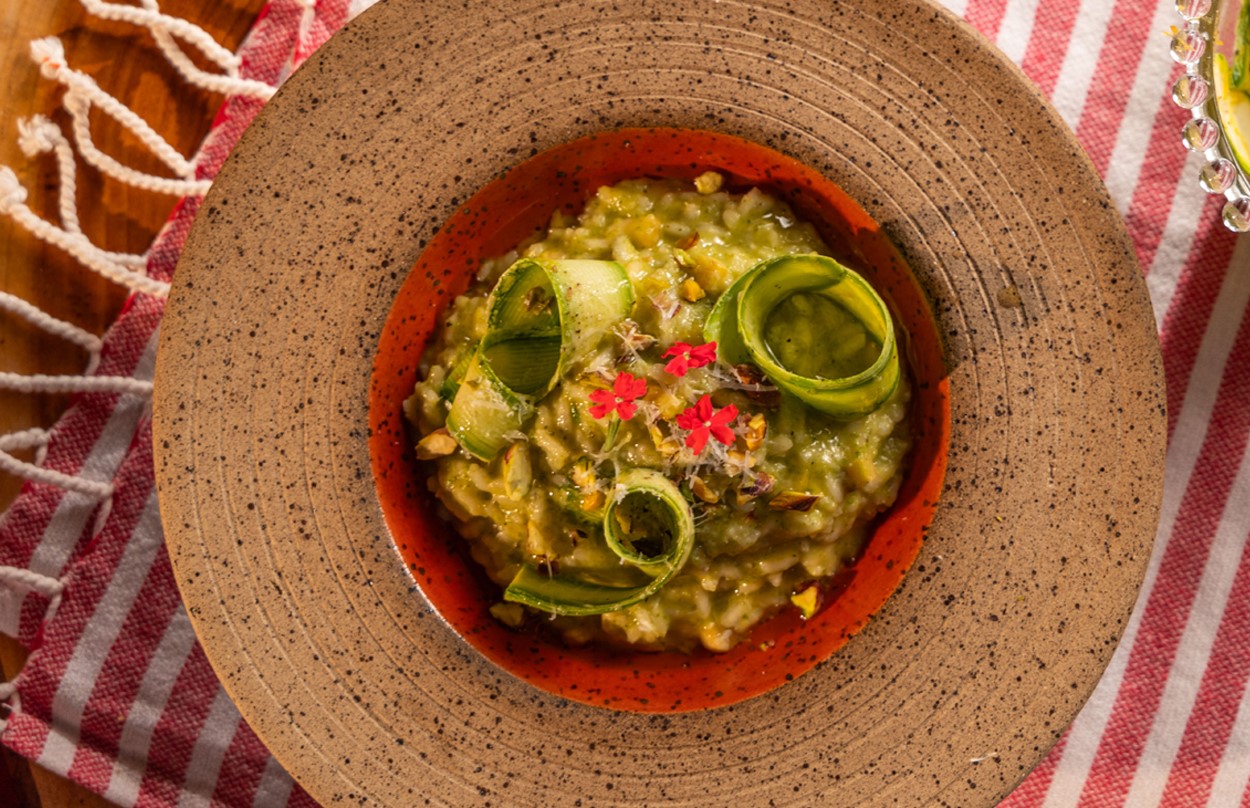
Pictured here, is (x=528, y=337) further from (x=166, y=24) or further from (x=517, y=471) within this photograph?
(x=166, y=24)

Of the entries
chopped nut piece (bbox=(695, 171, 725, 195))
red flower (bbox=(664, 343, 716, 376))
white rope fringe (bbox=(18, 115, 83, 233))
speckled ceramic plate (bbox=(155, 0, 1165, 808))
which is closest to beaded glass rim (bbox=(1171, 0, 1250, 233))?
speckled ceramic plate (bbox=(155, 0, 1165, 808))

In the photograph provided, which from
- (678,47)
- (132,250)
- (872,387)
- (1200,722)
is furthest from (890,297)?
(132,250)

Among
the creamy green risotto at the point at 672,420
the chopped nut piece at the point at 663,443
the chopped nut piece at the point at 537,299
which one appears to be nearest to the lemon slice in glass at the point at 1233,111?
the creamy green risotto at the point at 672,420

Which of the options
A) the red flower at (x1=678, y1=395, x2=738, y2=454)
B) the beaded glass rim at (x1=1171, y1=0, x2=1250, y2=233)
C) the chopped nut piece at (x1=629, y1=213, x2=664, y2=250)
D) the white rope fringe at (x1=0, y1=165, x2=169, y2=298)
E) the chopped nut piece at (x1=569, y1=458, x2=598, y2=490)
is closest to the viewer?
the red flower at (x1=678, y1=395, x2=738, y2=454)

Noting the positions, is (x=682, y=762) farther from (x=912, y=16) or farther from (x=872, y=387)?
(x=912, y=16)

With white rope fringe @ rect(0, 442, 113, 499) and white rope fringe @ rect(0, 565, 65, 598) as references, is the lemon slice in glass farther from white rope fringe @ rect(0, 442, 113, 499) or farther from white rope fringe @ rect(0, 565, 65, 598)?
white rope fringe @ rect(0, 565, 65, 598)

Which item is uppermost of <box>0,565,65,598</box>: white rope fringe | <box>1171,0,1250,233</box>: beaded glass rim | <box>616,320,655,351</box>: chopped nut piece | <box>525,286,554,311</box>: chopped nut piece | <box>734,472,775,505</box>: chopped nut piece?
<box>1171,0,1250,233</box>: beaded glass rim
